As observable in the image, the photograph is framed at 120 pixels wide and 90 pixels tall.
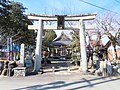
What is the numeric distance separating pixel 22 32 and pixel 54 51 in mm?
27894

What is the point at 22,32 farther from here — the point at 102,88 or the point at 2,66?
the point at 102,88

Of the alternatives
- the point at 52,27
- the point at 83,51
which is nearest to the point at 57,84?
the point at 83,51

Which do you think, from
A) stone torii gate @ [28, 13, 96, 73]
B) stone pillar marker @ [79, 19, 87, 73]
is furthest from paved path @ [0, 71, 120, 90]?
stone torii gate @ [28, 13, 96, 73]

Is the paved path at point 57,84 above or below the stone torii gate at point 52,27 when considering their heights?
below

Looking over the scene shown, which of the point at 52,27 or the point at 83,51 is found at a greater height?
the point at 52,27

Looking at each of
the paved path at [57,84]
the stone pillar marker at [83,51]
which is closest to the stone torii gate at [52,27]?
the stone pillar marker at [83,51]

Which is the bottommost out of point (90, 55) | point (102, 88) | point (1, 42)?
point (102, 88)

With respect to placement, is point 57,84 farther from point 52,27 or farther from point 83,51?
point 52,27

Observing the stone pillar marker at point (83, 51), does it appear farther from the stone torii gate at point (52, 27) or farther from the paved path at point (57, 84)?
the paved path at point (57, 84)

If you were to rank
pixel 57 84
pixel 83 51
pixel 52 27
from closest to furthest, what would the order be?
pixel 57 84 → pixel 83 51 → pixel 52 27

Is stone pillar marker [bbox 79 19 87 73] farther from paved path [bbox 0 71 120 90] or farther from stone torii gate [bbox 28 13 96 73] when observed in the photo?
paved path [bbox 0 71 120 90]

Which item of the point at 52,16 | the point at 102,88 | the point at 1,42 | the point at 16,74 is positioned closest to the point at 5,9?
the point at 52,16

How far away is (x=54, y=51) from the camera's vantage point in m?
61.3

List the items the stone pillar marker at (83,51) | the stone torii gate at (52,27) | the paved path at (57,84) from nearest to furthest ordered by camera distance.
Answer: the paved path at (57,84) < the stone pillar marker at (83,51) < the stone torii gate at (52,27)
